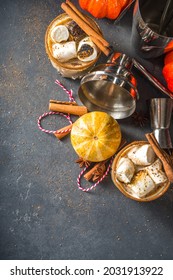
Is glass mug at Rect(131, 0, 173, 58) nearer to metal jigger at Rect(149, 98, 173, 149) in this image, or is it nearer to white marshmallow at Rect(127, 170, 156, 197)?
metal jigger at Rect(149, 98, 173, 149)

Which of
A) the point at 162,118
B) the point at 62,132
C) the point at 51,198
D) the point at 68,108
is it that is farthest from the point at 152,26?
the point at 51,198

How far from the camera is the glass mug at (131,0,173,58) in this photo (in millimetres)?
1814

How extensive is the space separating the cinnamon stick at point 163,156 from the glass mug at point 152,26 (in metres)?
0.41

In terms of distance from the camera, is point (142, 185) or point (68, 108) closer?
point (142, 185)

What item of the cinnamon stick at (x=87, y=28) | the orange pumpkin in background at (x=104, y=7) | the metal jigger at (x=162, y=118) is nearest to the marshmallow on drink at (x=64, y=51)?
the cinnamon stick at (x=87, y=28)

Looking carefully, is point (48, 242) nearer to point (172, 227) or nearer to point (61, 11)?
point (172, 227)

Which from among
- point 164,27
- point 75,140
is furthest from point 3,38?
point 164,27

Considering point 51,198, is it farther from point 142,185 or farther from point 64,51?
point 64,51

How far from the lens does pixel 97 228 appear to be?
6.59ft

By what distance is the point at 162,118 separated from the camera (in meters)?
1.96

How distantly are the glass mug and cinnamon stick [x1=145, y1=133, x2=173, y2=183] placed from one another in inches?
16.2

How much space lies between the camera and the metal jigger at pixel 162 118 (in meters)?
1.95

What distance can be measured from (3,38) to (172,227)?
1.25 meters

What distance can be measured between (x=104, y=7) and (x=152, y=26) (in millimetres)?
247
